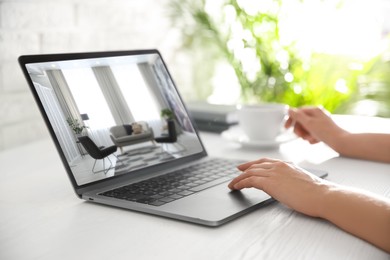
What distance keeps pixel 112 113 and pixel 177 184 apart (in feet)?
0.62

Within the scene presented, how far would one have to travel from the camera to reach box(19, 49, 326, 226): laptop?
2.52 feet

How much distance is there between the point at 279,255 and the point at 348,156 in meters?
0.60

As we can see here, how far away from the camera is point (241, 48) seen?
224cm

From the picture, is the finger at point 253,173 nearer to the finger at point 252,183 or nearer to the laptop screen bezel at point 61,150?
the finger at point 252,183

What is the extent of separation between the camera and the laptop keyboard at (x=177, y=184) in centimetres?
78

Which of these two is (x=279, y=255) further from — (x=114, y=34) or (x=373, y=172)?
(x=114, y=34)

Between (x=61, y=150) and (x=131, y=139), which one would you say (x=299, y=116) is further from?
(x=61, y=150)

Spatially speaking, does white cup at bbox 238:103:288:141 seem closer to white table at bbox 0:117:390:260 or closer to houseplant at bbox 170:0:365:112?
white table at bbox 0:117:390:260

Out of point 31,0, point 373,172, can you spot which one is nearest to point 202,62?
point 31,0

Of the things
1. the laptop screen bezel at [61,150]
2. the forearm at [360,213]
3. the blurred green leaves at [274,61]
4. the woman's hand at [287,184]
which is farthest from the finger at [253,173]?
the blurred green leaves at [274,61]

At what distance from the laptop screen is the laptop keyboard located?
50 mm

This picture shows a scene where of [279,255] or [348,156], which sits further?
[348,156]

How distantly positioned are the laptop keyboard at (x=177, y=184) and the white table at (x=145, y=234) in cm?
4

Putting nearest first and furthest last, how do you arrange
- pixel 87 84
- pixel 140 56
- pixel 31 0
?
1. pixel 87 84
2. pixel 140 56
3. pixel 31 0
